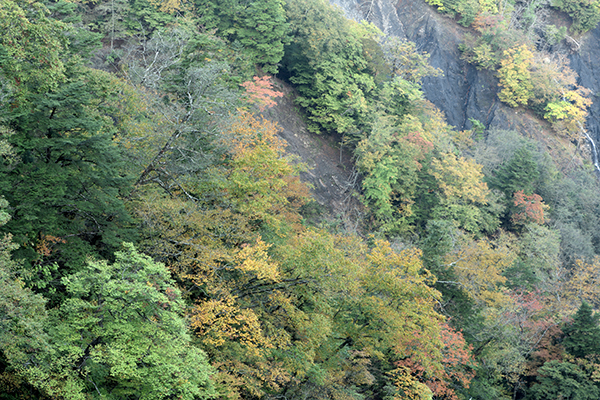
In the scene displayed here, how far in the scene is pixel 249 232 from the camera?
17.8m

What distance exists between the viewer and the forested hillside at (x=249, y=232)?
38.0 ft

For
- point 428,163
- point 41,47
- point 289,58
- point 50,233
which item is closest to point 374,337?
point 50,233

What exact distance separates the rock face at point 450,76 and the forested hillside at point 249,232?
8.47 meters

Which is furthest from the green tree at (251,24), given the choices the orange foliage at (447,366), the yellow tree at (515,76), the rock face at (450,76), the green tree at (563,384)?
the yellow tree at (515,76)

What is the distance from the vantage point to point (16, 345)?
33.3ft

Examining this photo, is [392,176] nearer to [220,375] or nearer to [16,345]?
[220,375]

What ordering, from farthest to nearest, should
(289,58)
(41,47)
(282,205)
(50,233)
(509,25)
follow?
(509,25), (289,58), (282,205), (50,233), (41,47)

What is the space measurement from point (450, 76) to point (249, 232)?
127 feet

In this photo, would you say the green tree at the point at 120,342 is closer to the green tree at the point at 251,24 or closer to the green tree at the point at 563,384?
the green tree at the point at 563,384

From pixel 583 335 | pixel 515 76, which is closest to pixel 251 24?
pixel 583 335

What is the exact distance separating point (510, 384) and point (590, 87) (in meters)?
40.3

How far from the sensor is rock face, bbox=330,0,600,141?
4819cm

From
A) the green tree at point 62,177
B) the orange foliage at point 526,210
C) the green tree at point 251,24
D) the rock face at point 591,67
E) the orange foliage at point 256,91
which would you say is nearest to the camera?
the green tree at point 62,177

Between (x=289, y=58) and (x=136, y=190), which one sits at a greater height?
(x=289, y=58)
